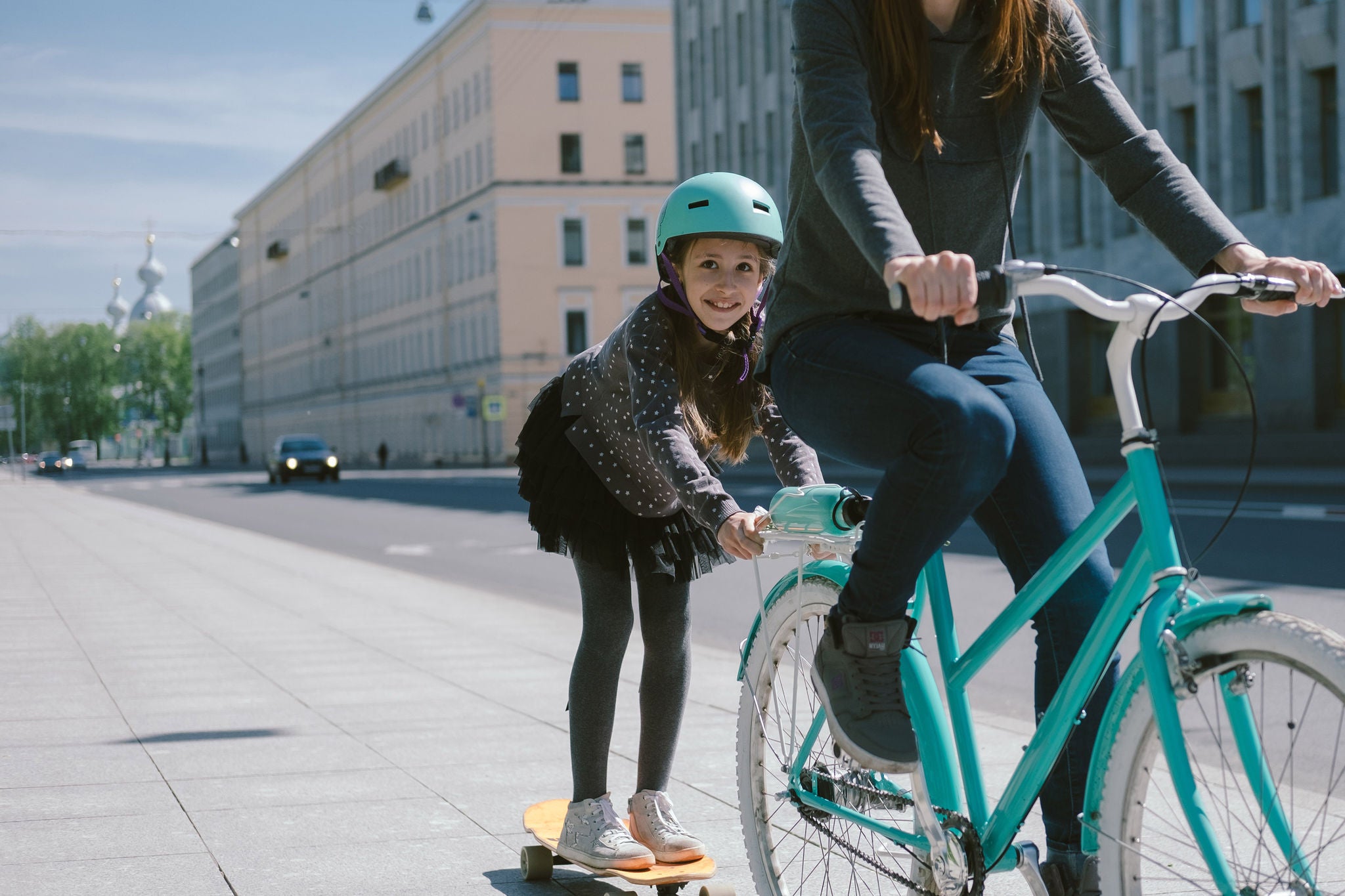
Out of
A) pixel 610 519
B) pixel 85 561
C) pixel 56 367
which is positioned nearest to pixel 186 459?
pixel 56 367

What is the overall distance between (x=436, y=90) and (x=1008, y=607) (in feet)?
250

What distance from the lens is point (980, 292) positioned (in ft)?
7.85

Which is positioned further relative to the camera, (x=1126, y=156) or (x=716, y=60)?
(x=716, y=60)

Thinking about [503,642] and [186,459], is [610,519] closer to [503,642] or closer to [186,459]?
[503,642]

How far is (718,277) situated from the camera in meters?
3.63

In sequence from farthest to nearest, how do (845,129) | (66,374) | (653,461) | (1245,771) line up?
(66,374) → (653,461) → (845,129) → (1245,771)

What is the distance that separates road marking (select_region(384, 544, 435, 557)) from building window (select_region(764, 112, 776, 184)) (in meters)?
31.4

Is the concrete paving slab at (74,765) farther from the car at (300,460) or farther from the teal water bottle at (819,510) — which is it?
the car at (300,460)

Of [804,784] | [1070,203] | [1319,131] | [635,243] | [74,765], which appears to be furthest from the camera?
[635,243]

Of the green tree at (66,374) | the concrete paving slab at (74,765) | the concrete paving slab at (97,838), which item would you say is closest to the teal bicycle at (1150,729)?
the concrete paving slab at (97,838)

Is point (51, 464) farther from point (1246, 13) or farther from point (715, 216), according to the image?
point (715, 216)

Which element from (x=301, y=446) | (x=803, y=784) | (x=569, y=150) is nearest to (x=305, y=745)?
(x=803, y=784)

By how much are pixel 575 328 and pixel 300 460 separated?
21.9 metres

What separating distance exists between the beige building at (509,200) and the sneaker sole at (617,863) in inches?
2235
